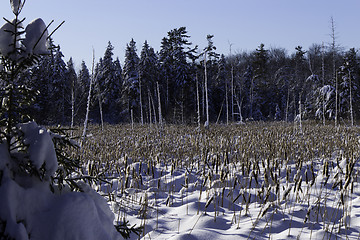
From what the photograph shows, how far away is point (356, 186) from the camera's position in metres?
4.02

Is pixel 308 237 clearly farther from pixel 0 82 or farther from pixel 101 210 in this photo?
pixel 0 82

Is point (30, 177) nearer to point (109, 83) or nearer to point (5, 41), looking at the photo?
point (5, 41)

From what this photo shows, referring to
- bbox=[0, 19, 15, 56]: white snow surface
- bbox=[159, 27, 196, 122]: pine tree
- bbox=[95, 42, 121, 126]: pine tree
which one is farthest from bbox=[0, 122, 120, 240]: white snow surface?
bbox=[95, 42, 121, 126]: pine tree

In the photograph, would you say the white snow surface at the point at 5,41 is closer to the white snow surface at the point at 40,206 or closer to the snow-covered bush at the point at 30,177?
the snow-covered bush at the point at 30,177

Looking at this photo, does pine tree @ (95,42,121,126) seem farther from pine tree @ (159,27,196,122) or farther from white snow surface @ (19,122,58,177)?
white snow surface @ (19,122,58,177)

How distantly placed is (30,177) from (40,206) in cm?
14

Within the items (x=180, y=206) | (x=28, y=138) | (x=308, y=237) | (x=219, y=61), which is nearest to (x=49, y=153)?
(x=28, y=138)

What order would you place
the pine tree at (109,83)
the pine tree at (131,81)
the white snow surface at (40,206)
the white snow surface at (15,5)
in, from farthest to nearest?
the pine tree at (109,83) < the pine tree at (131,81) < the white snow surface at (15,5) < the white snow surface at (40,206)

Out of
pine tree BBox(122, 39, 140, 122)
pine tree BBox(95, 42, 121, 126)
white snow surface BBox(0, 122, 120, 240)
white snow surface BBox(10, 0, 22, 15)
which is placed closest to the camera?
white snow surface BBox(0, 122, 120, 240)

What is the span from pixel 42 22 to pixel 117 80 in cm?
3888

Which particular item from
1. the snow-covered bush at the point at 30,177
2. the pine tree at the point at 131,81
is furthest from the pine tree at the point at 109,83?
the snow-covered bush at the point at 30,177

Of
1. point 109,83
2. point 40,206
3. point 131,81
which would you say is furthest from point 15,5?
point 109,83

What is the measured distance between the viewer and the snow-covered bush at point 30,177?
1.06 meters

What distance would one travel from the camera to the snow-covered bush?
106 cm
